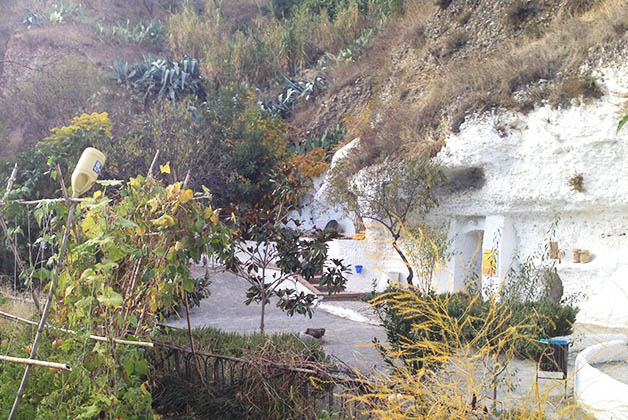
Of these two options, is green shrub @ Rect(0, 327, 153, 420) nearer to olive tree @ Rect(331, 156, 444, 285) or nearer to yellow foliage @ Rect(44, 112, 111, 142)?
olive tree @ Rect(331, 156, 444, 285)

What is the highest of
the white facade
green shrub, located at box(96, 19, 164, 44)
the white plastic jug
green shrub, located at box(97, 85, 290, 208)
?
green shrub, located at box(96, 19, 164, 44)

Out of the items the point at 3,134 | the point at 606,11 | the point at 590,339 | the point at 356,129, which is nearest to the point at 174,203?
the point at 590,339

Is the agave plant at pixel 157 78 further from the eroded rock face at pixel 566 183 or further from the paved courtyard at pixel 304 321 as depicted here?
the eroded rock face at pixel 566 183

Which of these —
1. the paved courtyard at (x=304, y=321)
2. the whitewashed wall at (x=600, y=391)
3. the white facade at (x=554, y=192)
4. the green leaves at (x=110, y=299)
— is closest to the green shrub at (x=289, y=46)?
the paved courtyard at (x=304, y=321)

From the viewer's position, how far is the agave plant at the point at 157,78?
23266 mm

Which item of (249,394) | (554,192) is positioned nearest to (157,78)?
(554,192)

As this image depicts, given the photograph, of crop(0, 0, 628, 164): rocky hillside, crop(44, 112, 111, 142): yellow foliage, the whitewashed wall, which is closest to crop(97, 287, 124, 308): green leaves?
the whitewashed wall

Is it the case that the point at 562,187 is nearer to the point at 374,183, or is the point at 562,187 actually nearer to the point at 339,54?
the point at 374,183

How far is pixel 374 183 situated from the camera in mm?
12992

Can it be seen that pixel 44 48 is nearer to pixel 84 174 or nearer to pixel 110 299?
pixel 84 174

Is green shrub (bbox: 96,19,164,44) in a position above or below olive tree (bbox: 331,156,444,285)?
above

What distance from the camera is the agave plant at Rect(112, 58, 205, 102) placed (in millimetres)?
23266

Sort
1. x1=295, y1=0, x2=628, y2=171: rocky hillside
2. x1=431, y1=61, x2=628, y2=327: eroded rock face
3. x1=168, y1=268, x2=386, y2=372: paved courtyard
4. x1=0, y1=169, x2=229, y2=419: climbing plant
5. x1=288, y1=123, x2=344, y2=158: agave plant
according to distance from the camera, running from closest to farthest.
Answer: x1=0, y1=169, x2=229, y2=419: climbing plant < x1=168, y1=268, x2=386, y2=372: paved courtyard < x1=431, y1=61, x2=628, y2=327: eroded rock face < x1=295, y1=0, x2=628, y2=171: rocky hillside < x1=288, y1=123, x2=344, y2=158: agave plant

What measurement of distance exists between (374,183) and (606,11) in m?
5.70
